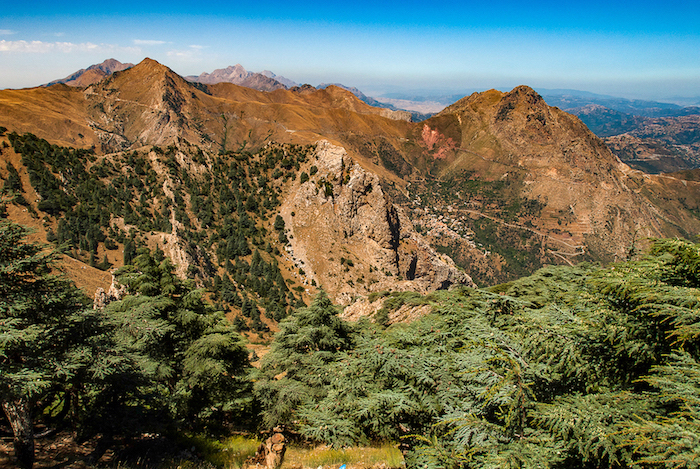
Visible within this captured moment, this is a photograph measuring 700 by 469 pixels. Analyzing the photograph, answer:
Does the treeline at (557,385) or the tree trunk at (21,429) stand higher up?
the treeline at (557,385)

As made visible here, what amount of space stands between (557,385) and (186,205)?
78947 mm

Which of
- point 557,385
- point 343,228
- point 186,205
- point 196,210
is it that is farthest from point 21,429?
point 186,205

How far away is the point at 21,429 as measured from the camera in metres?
9.57

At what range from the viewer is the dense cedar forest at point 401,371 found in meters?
6.85

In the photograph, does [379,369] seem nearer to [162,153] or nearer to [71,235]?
[71,235]

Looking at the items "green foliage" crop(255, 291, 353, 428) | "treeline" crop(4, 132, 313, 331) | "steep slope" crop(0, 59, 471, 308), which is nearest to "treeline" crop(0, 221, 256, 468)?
"green foliage" crop(255, 291, 353, 428)

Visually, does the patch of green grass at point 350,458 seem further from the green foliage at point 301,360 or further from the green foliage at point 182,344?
the green foliage at point 182,344

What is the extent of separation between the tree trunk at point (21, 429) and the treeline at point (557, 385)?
8.50 metres

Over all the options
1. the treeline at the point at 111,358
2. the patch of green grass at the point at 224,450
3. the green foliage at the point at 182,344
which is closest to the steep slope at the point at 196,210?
the green foliage at the point at 182,344

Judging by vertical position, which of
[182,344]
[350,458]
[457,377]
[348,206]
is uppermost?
[457,377]

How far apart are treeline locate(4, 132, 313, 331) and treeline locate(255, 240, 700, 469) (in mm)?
48128

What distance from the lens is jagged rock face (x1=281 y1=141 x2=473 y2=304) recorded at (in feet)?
236

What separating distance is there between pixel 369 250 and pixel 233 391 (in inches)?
2404

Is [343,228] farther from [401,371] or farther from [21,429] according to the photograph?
[21,429]
